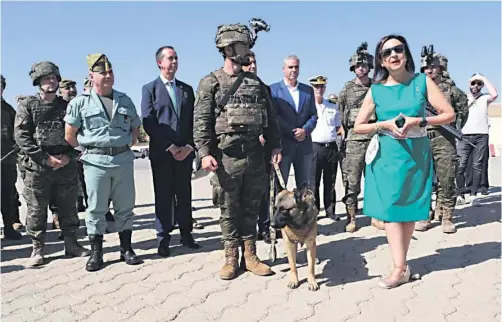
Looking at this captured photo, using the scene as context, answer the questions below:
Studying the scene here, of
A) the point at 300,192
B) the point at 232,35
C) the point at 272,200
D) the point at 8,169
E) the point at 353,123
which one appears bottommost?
the point at 272,200

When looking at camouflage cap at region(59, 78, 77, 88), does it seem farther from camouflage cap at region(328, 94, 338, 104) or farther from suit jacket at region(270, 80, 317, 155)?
camouflage cap at region(328, 94, 338, 104)

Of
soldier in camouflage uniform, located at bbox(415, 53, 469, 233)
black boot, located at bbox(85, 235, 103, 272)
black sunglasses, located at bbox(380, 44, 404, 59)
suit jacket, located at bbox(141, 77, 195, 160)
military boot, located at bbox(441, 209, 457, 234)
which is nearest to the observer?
black sunglasses, located at bbox(380, 44, 404, 59)

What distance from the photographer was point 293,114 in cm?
589

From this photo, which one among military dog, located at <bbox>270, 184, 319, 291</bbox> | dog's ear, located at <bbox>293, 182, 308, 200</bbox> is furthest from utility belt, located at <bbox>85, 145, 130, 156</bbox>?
dog's ear, located at <bbox>293, 182, 308, 200</bbox>

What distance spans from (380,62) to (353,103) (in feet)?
7.17

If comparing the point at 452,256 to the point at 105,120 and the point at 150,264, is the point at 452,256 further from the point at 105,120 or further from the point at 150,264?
the point at 105,120

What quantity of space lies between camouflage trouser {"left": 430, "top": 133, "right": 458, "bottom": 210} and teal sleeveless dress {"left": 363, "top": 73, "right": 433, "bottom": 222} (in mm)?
1983

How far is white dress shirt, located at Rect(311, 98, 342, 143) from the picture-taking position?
24.1 feet

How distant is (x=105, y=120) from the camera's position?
481 cm

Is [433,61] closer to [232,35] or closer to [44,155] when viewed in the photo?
[232,35]

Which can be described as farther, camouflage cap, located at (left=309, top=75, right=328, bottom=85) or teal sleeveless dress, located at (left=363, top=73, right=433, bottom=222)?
camouflage cap, located at (left=309, top=75, right=328, bottom=85)

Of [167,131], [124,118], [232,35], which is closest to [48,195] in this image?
[124,118]

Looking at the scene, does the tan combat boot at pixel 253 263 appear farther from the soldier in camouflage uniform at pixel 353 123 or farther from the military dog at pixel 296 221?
the soldier in camouflage uniform at pixel 353 123

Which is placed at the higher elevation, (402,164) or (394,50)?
(394,50)
